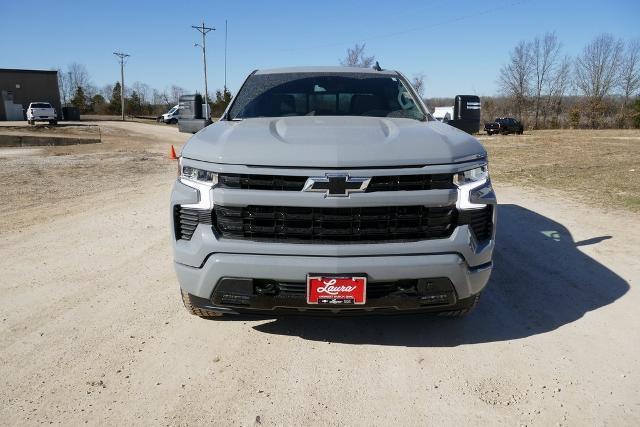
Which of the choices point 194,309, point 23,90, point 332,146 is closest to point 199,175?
point 332,146

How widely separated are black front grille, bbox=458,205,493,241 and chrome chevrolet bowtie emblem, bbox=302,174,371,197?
64cm

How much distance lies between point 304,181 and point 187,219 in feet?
2.56

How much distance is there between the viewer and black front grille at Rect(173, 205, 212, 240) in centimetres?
276

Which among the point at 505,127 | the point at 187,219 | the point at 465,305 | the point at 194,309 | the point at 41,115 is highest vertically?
the point at 41,115

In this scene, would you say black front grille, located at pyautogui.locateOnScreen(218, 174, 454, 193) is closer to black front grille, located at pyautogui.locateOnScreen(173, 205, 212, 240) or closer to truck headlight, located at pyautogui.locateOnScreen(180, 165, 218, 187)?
truck headlight, located at pyautogui.locateOnScreen(180, 165, 218, 187)

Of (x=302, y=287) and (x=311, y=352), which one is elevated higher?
(x=302, y=287)

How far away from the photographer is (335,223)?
2678mm

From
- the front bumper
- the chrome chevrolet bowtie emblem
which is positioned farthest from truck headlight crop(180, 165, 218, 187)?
the chrome chevrolet bowtie emblem

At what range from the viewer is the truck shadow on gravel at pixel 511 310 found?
3250mm

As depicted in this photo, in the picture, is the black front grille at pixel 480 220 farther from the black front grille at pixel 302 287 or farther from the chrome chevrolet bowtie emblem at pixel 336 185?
the chrome chevrolet bowtie emblem at pixel 336 185

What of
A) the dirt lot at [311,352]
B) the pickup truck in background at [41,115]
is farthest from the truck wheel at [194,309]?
the pickup truck in background at [41,115]

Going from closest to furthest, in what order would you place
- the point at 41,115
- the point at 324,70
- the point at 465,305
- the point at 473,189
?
the point at 473,189, the point at 465,305, the point at 324,70, the point at 41,115

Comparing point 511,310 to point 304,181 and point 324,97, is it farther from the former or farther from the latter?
point 324,97

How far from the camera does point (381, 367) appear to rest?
9.37ft
